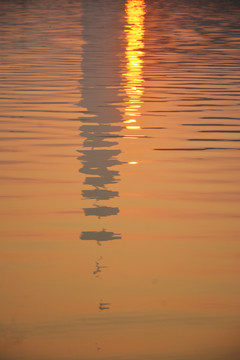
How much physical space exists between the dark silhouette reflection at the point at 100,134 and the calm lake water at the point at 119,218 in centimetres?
3

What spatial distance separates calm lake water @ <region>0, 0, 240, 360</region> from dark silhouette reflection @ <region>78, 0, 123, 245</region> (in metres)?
0.03

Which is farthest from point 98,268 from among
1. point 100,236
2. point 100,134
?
point 100,134

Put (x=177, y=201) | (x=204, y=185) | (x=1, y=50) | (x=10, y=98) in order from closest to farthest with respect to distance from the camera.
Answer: (x=177, y=201) → (x=204, y=185) → (x=10, y=98) → (x=1, y=50)

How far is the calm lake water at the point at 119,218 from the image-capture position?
6.03 metres

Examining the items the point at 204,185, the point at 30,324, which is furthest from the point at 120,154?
the point at 30,324

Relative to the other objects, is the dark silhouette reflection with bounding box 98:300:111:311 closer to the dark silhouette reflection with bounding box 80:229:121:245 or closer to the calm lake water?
the calm lake water

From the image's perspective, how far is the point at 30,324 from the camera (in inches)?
241

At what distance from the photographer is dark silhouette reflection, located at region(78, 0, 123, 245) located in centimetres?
938

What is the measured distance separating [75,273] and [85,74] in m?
14.9

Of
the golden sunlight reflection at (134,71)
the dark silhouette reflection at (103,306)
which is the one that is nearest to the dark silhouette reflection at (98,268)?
the dark silhouette reflection at (103,306)

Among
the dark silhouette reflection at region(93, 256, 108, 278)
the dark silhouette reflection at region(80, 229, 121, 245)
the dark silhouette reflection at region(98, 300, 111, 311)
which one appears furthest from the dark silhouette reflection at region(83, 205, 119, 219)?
the dark silhouette reflection at region(98, 300, 111, 311)

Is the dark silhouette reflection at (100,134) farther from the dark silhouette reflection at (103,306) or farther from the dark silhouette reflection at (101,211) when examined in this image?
the dark silhouette reflection at (103,306)

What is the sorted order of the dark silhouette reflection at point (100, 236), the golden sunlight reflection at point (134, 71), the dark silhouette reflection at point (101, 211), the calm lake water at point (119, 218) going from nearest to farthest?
the calm lake water at point (119, 218)
the dark silhouette reflection at point (100, 236)
the dark silhouette reflection at point (101, 211)
the golden sunlight reflection at point (134, 71)

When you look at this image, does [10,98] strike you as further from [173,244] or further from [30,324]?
[30,324]
